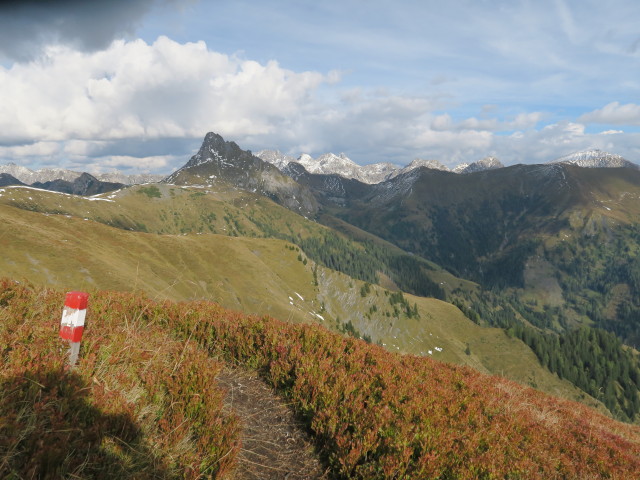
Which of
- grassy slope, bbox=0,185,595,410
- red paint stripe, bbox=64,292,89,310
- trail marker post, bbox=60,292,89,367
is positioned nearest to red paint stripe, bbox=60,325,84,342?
trail marker post, bbox=60,292,89,367

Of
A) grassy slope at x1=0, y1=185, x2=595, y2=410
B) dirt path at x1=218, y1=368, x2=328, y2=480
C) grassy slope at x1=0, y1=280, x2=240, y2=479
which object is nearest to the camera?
grassy slope at x1=0, y1=280, x2=240, y2=479

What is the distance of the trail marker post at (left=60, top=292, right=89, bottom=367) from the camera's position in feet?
18.5

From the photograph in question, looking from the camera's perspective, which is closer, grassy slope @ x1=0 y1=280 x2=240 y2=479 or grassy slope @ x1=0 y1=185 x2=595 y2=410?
grassy slope @ x1=0 y1=280 x2=240 y2=479

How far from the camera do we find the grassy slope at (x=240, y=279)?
66125 mm

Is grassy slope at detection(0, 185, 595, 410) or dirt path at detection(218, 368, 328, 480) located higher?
dirt path at detection(218, 368, 328, 480)

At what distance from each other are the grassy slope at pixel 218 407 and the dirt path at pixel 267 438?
0.33 metres

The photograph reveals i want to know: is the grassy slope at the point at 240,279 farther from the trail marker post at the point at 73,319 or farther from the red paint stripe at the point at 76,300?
the red paint stripe at the point at 76,300

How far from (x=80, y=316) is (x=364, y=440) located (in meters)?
5.47

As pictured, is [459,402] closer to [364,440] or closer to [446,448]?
[446,448]

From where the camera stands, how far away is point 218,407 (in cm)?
670

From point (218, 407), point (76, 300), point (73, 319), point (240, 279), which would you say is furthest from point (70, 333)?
point (240, 279)

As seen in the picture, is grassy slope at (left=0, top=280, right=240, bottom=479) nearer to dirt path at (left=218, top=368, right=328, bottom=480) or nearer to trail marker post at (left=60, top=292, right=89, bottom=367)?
trail marker post at (left=60, top=292, right=89, bottom=367)

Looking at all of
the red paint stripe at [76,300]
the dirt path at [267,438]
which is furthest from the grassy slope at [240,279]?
the red paint stripe at [76,300]

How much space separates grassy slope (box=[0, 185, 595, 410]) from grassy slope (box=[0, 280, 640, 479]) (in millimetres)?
31028
